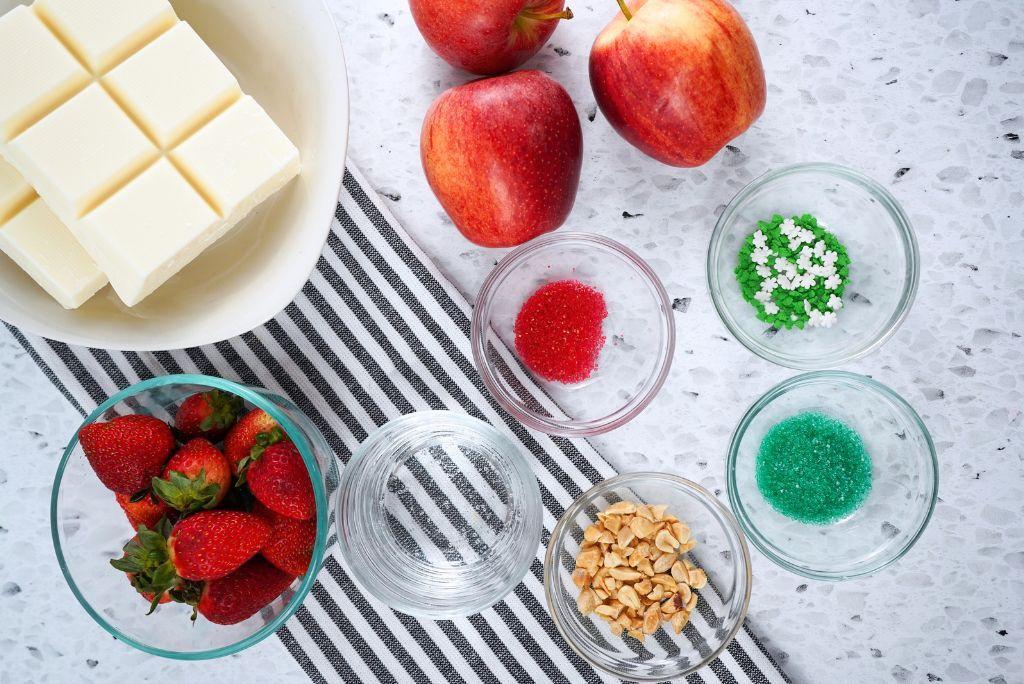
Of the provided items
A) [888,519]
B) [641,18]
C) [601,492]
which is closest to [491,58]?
[641,18]

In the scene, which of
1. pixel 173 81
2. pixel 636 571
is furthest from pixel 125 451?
pixel 636 571

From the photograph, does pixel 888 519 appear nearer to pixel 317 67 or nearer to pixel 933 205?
pixel 933 205

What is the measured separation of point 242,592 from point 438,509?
10.8 inches

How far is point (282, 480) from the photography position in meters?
0.90

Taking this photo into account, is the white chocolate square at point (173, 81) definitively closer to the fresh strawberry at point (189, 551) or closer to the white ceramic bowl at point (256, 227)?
the white ceramic bowl at point (256, 227)

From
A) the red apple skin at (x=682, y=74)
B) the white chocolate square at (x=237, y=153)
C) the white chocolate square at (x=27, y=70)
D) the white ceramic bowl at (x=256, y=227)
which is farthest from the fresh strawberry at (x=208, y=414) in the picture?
the red apple skin at (x=682, y=74)

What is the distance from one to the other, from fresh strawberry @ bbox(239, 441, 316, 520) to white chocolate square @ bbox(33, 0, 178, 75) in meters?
0.48

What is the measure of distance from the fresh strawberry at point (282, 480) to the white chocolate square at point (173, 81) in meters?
0.38

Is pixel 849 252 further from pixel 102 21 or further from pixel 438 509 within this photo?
pixel 102 21

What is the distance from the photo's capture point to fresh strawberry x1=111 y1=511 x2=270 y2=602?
858 millimetres

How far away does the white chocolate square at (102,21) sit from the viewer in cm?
81

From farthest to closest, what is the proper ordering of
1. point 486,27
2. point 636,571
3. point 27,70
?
point 636,571 < point 486,27 < point 27,70

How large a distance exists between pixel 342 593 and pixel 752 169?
0.83 meters

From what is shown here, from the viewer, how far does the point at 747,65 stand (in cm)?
93
